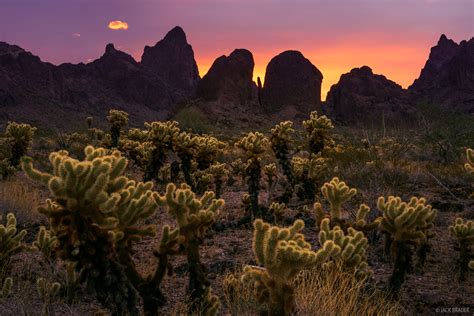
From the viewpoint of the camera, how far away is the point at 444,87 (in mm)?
115625

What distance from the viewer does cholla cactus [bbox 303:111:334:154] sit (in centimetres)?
1055

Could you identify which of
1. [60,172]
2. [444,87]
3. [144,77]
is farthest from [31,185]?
[144,77]

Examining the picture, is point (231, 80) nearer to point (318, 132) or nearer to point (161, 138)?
point (318, 132)

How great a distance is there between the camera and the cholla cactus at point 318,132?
34.6ft

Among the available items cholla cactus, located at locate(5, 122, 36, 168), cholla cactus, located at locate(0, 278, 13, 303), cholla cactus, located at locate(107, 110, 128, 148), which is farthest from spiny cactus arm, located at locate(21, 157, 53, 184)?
cholla cactus, located at locate(107, 110, 128, 148)

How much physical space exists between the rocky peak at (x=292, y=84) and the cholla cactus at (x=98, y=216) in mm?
92786

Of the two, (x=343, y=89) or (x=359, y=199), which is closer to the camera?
(x=359, y=199)

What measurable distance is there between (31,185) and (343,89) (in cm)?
9757

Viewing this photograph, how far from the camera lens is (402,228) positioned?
4484 millimetres

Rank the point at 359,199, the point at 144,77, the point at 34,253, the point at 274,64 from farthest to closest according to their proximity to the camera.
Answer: the point at 144,77, the point at 274,64, the point at 359,199, the point at 34,253

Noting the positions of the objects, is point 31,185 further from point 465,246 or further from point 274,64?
point 274,64

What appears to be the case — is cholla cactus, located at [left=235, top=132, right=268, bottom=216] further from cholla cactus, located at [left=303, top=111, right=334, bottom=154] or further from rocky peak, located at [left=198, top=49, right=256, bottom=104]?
rocky peak, located at [left=198, top=49, right=256, bottom=104]

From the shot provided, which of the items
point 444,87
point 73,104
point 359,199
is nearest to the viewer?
point 359,199

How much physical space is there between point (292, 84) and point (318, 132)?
9314 cm
